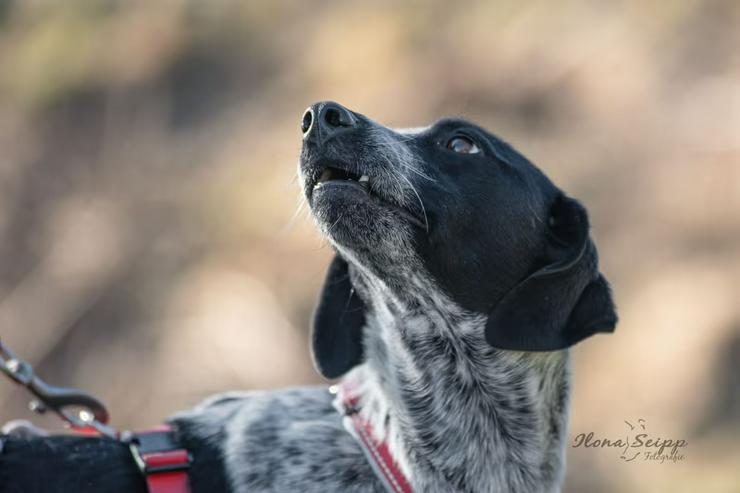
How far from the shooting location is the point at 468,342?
11.4ft

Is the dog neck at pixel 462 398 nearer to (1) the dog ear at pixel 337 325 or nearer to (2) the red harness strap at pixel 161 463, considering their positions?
(1) the dog ear at pixel 337 325

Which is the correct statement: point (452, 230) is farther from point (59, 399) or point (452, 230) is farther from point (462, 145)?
point (59, 399)

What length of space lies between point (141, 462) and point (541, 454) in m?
1.20

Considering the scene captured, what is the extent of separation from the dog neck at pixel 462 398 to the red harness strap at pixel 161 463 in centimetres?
59

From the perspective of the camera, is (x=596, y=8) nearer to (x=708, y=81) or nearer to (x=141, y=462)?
(x=708, y=81)

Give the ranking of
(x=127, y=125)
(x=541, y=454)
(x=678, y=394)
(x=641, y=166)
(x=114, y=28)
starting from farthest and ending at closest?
(x=114, y=28), (x=127, y=125), (x=641, y=166), (x=678, y=394), (x=541, y=454)

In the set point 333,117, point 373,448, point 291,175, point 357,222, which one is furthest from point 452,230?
point 291,175

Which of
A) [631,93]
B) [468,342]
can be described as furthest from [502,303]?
[631,93]

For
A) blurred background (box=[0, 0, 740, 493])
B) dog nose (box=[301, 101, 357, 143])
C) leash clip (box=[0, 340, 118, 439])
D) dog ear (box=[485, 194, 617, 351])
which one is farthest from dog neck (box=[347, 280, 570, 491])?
blurred background (box=[0, 0, 740, 493])

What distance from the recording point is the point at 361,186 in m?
3.34

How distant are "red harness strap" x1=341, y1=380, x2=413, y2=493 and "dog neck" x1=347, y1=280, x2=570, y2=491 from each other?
24 millimetres

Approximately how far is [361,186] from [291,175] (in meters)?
7.31

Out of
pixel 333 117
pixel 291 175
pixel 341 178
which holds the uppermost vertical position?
pixel 333 117

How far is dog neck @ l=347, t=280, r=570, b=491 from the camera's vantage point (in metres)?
3.37
